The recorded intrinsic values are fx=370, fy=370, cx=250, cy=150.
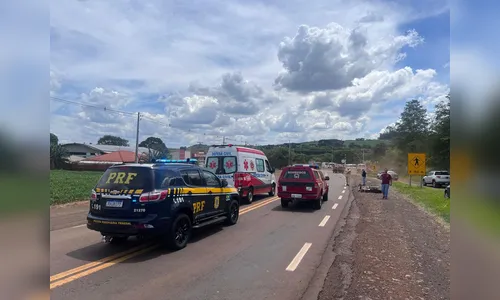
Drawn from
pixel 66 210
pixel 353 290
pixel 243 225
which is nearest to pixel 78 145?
pixel 66 210

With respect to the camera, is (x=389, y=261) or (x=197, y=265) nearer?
(x=197, y=265)

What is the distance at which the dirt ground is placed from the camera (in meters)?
5.45

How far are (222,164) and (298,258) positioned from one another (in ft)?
31.6

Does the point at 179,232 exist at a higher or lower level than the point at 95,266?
higher

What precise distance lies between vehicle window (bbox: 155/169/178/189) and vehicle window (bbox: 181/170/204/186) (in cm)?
43

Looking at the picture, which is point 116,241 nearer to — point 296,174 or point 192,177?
point 192,177

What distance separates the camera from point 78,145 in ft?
296

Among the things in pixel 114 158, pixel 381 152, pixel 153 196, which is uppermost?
pixel 381 152

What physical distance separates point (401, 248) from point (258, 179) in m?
10.3

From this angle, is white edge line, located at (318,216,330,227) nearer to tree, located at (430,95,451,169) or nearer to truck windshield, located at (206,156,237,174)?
tree, located at (430,95,451,169)

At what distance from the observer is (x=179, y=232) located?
8109 millimetres

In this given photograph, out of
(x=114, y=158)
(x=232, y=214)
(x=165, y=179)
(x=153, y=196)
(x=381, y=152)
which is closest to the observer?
(x=153, y=196)

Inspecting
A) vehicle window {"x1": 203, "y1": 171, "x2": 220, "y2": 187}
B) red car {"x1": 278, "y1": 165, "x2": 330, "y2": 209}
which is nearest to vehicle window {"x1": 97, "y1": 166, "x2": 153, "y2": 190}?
vehicle window {"x1": 203, "y1": 171, "x2": 220, "y2": 187}
